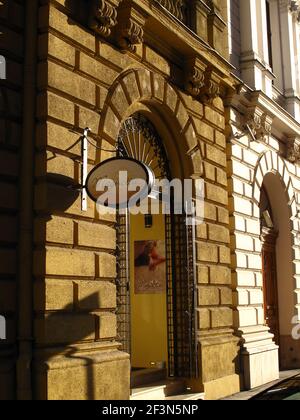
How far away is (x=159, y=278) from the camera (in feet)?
35.7

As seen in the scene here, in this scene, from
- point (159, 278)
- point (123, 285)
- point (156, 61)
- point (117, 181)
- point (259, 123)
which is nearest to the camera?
point (117, 181)

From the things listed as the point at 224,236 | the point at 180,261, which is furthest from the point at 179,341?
the point at 224,236

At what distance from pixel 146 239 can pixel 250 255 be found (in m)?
2.76

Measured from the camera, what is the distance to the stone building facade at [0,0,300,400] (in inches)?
275

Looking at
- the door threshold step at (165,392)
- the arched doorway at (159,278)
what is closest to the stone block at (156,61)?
the arched doorway at (159,278)

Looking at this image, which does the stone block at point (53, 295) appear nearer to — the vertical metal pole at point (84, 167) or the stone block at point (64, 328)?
the stone block at point (64, 328)

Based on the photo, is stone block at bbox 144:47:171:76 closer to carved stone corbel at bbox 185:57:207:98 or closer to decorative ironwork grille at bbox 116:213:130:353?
carved stone corbel at bbox 185:57:207:98

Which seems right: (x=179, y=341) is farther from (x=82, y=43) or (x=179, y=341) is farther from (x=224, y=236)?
(x=82, y=43)

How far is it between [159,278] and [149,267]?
0.29m

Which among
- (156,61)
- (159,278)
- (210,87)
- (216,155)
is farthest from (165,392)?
(210,87)

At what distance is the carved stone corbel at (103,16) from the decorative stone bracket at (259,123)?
5.46 meters

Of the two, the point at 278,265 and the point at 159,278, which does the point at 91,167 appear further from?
the point at 278,265

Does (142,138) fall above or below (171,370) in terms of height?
above

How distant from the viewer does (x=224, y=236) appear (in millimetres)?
11609
